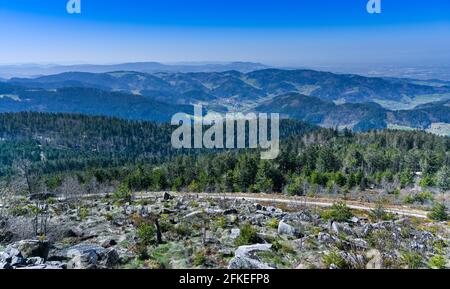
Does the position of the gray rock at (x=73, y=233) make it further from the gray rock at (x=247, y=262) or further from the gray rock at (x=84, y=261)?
the gray rock at (x=247, y=262)

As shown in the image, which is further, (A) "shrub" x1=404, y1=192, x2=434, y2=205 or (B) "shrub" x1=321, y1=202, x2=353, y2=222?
(A) "shrub" x1=404, y1=192, x2=434, y2=205

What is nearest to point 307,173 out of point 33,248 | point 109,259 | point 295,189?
point 295,189

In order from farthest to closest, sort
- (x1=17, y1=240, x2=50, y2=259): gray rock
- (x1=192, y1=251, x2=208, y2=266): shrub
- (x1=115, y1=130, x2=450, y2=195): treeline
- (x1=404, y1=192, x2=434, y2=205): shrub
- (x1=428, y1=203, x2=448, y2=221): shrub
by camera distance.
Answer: (x1=115, y1=130, x2=450, y2=195): treeline, (x1=404, y1=192, x2=434, y2=205): shrub, (x1=428, y1=203, x2=448, y2=221): shrub, (x1=192, y1=251, x2=208, y2=266): shrub, (x1=17, y1=240, x2=50, y2=259): gray rock

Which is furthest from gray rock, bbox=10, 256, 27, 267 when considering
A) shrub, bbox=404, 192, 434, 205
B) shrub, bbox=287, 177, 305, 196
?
shrub, bbox=404, 192, 434, 205

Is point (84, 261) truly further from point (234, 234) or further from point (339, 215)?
point (339, 215)

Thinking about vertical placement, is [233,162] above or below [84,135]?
above

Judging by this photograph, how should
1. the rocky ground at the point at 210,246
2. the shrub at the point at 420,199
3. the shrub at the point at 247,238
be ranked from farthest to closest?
the shrub at the point at 420,199 → the shrub at the point at 247,238 → the rocky ground at the point at 210,246

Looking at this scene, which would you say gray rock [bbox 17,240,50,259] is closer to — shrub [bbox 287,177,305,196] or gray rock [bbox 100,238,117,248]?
gray rock [bbox 100,238,117,248]

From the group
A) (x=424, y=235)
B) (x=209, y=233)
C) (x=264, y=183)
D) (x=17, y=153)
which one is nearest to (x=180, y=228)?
(x=209, y=233)

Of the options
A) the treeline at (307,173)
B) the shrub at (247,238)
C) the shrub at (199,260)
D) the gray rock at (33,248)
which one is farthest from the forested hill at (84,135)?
the shrub at (199,260)

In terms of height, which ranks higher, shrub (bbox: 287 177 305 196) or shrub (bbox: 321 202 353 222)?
shrub (bbox: 321 202 353 222)

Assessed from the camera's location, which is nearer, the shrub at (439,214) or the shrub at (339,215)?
the shrub at (339,215)

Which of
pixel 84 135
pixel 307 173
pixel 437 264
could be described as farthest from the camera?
pixel 84 135

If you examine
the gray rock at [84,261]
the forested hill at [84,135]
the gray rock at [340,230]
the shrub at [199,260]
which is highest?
the gray rock at [84,261]
